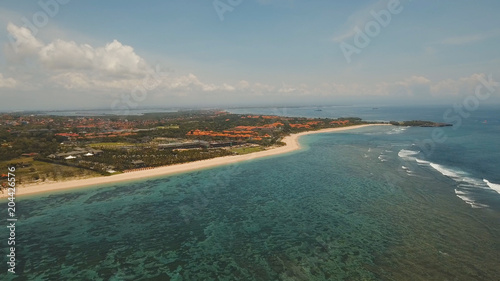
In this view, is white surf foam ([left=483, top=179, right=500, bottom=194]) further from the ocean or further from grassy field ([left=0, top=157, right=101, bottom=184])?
grassy field ([left=0, top=157, right=101, bottom=184])

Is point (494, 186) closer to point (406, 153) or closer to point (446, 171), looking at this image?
point (446, 171)

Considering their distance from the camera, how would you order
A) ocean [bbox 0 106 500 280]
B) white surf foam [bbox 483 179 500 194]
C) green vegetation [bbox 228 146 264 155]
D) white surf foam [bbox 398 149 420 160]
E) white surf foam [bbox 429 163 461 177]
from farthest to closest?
green vegetation [bbox 228 146 264 155]
white surf foam [bbox 398 149 420 160]
white surf foam [bbox 429 163 461 177]
white surf foam [bbox 483 179 500 194]
ocean [bbox 0 106 500 280]

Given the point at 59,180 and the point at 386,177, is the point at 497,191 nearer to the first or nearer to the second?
the point at 386,177

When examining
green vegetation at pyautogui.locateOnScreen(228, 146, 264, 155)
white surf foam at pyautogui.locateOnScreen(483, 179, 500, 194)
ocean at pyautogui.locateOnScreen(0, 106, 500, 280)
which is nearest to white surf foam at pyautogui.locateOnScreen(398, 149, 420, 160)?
ocean at pyautogui.locateOnScreen(0, 106, 500, 280)

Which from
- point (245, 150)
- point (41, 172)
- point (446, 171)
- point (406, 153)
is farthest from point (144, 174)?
point (406, 153)

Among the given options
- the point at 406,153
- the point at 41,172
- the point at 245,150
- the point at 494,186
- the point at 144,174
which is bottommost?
the point at 144,174

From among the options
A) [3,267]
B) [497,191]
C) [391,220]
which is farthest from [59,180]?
[497,191]
